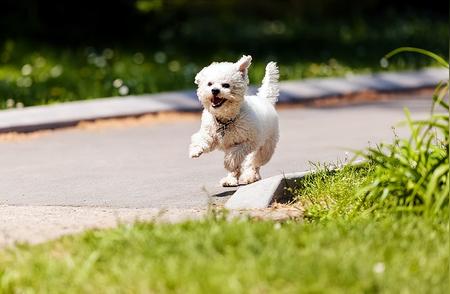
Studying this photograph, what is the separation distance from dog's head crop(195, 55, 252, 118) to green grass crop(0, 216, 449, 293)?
2003mm

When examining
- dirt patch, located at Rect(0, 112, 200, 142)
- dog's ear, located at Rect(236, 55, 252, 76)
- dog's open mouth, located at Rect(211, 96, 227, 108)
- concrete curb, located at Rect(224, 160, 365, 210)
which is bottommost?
dirt patch, located at Rect(0, 112, 200, 142)

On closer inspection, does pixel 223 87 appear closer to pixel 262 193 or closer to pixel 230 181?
pixel 230 181

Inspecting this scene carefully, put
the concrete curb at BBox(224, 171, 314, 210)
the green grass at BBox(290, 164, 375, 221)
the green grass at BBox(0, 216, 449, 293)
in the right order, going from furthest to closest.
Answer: the concrete curb at BBox(224, 171, 314, 210) → the green grass at BBox(290, 164, 375, 221) → the green grass at BBox(0, 216, 449, 293)

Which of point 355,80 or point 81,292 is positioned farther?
point 355,80

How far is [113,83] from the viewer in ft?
50.4

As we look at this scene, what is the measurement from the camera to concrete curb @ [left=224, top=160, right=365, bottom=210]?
7535 mm

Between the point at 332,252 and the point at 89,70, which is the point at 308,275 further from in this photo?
the point at 89,70

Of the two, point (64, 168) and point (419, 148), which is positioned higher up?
point (419, 148)

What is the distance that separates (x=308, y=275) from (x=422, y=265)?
740mm

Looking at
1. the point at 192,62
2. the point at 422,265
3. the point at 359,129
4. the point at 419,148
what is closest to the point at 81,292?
the point at 422,265

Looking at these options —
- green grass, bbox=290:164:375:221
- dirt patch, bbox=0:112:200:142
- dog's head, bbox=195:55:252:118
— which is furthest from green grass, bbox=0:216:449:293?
dirt patch, bbox=0:112:200:142

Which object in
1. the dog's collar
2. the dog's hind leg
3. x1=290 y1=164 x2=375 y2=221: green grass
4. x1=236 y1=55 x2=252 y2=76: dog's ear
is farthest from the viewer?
the dog's hind leg

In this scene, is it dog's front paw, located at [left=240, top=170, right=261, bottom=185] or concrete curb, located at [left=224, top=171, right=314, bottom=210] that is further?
dog's front paw, located at [left=240, top=170, right=261, bottom=185]

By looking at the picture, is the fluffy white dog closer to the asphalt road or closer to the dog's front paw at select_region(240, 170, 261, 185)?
the dog's front paw at select_region(240, 170, 261, 185)
